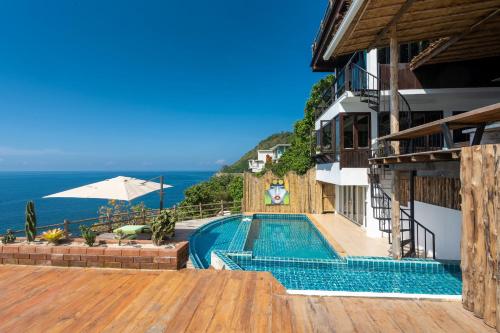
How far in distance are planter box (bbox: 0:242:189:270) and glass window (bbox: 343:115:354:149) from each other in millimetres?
7871

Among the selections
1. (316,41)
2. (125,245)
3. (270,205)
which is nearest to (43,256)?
(125,245)

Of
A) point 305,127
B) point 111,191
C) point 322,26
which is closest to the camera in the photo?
A: point 111,191

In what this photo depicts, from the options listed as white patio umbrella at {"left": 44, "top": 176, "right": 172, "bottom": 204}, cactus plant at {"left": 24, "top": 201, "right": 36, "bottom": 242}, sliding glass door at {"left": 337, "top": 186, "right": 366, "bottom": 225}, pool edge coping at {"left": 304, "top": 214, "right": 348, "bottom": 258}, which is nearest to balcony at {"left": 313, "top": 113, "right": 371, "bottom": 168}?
sliding glass door at {"left": 337, "top": 186, "right": 366, "bottom": 225}

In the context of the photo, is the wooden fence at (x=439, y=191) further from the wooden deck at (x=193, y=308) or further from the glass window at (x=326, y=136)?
the glass window at (x=326, y=136)

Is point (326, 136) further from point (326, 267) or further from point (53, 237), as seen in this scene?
point (53, 237)

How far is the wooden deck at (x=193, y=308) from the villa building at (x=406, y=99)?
246 cm

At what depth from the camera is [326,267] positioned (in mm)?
6176

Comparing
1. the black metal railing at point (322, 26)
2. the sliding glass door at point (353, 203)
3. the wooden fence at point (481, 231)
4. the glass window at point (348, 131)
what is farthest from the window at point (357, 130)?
the wooden fence at point (481, 231)

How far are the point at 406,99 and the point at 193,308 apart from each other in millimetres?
9461

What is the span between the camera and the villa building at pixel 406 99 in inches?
216

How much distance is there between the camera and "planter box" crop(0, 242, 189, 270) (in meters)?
3.41

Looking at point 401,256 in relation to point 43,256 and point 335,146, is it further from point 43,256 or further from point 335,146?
point 43,256

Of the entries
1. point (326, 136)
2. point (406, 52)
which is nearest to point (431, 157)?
point (406, 52)

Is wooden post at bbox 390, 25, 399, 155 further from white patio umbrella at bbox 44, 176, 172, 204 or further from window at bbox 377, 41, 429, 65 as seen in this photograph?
white patio umbrella at bbox 44, 176, 172, 204
